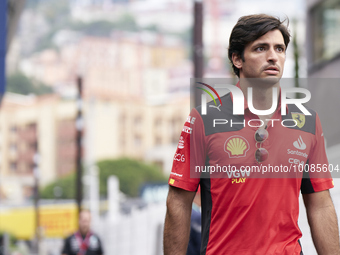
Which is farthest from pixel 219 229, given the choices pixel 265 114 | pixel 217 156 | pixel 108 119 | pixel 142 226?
pixel 108 119

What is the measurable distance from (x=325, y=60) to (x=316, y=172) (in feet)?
55.2

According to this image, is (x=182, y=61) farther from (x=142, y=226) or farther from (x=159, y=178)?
(x=142, y=226)

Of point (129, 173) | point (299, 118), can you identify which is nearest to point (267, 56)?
point (299, 118)

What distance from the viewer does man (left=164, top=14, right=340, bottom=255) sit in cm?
295

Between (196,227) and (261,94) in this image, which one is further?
(196,227)

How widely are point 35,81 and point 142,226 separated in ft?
586

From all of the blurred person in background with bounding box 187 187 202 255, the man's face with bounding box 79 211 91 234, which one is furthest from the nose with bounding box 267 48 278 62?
the man's face with bounding box 79 211 91 234

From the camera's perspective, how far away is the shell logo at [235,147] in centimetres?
302

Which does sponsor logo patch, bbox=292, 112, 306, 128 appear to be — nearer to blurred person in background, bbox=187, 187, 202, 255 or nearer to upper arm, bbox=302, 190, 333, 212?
upper arm, bbox=302, 190, 333, 212

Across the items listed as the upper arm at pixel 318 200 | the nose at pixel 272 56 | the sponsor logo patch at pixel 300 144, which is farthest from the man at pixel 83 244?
the nose at pixel 272 56

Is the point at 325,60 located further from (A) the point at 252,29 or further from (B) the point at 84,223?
(A) the point at 252,29

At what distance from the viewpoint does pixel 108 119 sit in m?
144

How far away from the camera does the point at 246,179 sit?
297 centimetres

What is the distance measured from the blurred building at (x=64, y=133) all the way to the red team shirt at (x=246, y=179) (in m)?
132
